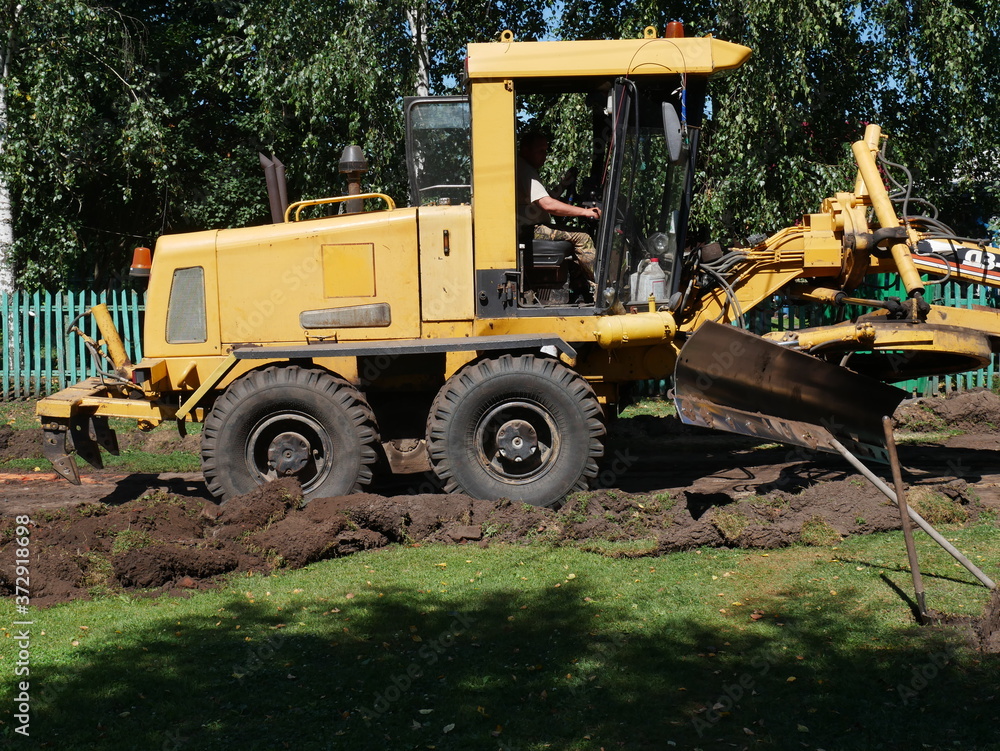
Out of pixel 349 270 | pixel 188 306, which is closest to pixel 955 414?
pixel 349 270

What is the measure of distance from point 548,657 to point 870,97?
11.9m

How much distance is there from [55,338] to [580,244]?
10.2m

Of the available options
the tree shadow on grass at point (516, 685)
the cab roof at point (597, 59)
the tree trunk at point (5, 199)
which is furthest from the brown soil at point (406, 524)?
the tree trunk at point (5, 199)

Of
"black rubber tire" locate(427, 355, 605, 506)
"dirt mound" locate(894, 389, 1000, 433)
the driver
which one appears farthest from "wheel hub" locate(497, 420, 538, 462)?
"dirt mound" locate(894, 389, 1000, 433)

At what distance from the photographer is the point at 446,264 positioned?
8016 mm

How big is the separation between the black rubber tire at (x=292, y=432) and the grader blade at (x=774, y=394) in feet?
8.04

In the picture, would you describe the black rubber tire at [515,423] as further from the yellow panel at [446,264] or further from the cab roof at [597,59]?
the cab roof at [597,59]

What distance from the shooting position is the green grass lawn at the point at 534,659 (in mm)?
4387

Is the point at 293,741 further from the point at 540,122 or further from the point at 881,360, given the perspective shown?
the point at 540,122

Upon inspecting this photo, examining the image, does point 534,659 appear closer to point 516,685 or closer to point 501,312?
point 516,685

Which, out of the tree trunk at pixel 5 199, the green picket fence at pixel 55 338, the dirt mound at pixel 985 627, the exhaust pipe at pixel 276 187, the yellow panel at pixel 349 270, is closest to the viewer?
the dirt mound at pixel 985 627

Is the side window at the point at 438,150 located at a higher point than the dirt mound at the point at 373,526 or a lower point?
higher

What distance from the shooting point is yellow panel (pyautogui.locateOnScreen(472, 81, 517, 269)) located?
7.82 metres

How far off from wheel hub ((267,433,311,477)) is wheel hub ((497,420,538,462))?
1.53m
